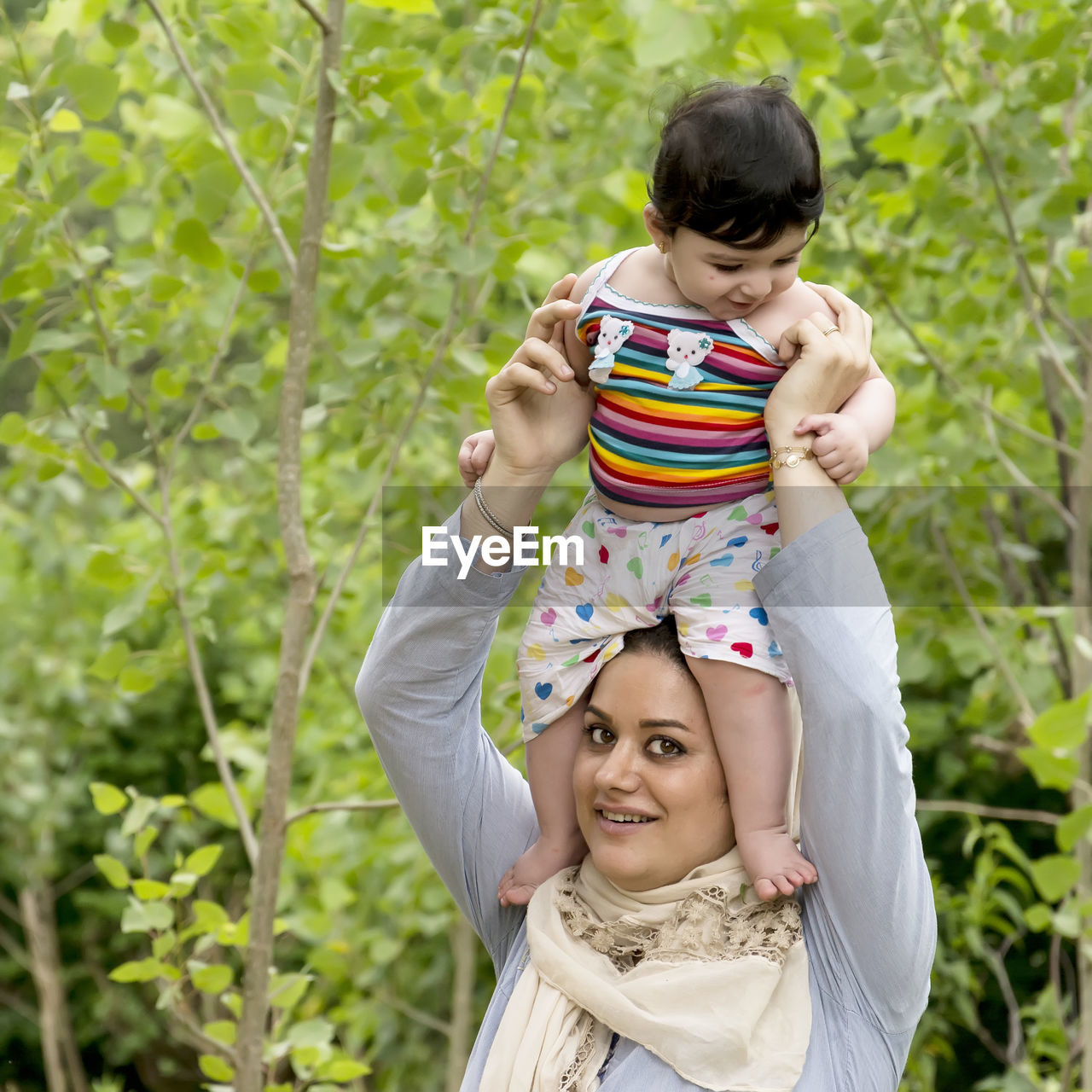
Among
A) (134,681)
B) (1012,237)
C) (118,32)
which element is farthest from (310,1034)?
(1012,237)

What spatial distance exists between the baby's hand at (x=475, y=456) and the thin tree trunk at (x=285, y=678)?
1.74 feet

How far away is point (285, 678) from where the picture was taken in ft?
6.46

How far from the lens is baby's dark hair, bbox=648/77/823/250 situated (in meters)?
1.25

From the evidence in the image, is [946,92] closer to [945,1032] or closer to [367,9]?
[367,9]

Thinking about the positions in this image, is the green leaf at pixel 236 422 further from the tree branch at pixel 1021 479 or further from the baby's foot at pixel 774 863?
the tree branch at pixel 1021 479

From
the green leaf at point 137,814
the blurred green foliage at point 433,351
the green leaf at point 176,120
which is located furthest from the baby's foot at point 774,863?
the green leaf at point 176,120

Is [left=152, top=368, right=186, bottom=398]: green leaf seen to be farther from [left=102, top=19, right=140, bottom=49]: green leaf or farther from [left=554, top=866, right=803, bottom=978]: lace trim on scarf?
[left=554, top=866, right=803, bottom=978]: lace trim on scarf

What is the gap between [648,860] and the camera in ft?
4.57

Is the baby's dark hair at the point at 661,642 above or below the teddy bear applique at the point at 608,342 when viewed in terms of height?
below

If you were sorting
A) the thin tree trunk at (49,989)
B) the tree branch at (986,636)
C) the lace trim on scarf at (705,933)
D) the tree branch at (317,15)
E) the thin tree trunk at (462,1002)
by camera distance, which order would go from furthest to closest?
1. the thin tree trunk at (49,989)
2. the thin tree trunk at (462,1002)
3. the tree branch at (986,636)
4. the tree branch at (317,15)
5. the lace trim on scarf at (705,933)

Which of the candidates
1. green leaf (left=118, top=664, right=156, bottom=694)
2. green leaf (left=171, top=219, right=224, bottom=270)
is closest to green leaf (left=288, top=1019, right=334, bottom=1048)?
green leaf (left=118, top=664, right=156, bottom=694)

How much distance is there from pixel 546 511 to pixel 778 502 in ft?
8.03

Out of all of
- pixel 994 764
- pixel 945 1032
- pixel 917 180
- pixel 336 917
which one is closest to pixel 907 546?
pixel 917 180

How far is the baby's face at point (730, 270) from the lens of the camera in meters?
1.28
